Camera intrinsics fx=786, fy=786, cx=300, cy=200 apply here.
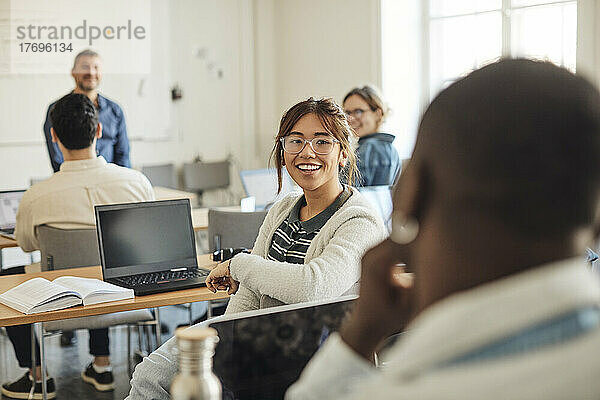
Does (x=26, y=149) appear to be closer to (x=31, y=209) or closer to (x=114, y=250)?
(x=31, y=209)

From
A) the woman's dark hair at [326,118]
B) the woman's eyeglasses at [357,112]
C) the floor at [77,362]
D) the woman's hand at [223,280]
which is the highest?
the woman's eyeglasses at [357,112]

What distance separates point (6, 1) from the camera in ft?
21.4

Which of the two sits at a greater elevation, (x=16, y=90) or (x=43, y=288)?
(x=16, y=90)

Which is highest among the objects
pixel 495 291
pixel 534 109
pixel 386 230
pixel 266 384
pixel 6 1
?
pixel 6 1

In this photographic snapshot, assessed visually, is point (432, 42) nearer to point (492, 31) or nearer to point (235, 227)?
point (492, 31)

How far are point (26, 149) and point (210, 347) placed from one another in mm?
6030

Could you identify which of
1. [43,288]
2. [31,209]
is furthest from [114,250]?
[31,209]

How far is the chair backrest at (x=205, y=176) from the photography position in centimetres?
707

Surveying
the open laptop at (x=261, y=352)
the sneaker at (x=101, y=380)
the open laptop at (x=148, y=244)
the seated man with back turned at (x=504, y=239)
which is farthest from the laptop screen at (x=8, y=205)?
the seated man with back turned at (x=504, y=239)

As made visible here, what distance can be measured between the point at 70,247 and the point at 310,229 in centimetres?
134

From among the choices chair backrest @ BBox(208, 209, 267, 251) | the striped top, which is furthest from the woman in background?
the striped top

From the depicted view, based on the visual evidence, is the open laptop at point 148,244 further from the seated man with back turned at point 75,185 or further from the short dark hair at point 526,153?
the short dark hair at point 526,153

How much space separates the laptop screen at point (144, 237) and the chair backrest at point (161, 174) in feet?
13.0

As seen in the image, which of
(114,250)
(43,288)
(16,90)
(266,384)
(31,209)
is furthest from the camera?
(16,90)
